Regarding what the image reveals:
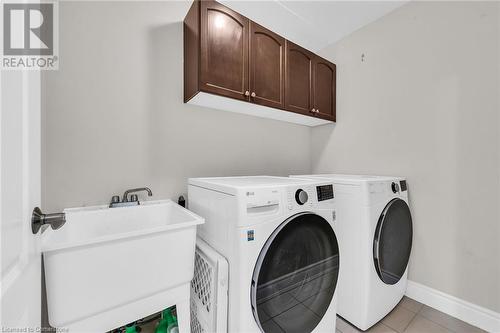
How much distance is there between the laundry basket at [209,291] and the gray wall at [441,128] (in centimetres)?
164

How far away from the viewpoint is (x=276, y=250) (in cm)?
103

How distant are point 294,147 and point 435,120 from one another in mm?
1210

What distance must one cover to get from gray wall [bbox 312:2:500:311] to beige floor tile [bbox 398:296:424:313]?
0.18 meters

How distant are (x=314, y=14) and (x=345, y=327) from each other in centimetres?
251

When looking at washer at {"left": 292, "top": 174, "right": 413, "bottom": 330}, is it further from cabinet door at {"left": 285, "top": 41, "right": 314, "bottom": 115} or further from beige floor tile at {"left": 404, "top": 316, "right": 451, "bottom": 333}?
cabinet door at {"left": 285, "top": 41, "right": 314, "bottom": 115}

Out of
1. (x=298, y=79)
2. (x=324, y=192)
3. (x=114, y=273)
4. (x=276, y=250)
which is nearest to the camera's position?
(x=114, y=273)

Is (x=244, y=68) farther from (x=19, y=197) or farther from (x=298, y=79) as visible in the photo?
(x=19, y=197)

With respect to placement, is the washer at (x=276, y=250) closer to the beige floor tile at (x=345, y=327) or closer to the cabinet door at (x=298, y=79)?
the beige floor tile at (x=345, y=327)

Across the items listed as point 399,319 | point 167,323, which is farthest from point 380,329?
point 167,323

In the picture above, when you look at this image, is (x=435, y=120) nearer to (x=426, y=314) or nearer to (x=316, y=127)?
(x=316, y=127)

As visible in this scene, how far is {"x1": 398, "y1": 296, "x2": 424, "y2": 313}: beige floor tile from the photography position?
1.64 meters

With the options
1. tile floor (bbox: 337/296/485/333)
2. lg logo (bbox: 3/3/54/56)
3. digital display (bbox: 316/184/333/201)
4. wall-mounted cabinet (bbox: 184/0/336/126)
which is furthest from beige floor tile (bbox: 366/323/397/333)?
lg logo (bbox: 3/3/54/56)

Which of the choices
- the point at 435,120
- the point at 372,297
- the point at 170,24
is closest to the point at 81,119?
the point at 170,24

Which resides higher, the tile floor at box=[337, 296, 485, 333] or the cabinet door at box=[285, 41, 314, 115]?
the cabinet door at box=[285, 41, 314, 115]
